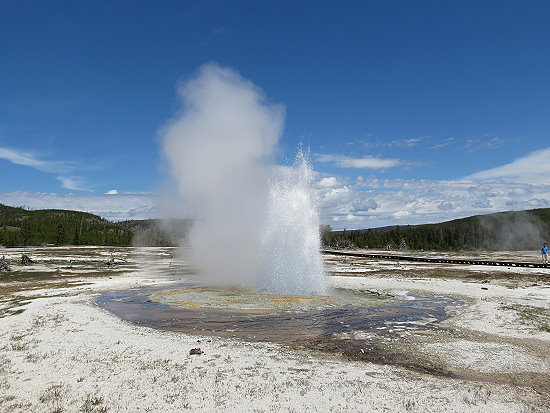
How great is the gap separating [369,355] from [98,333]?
907cm

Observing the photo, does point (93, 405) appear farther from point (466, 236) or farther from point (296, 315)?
point (466, 236)

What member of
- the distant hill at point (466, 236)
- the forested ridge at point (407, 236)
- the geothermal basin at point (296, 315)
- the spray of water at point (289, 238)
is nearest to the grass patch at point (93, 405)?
the geothermal basin at point (296, 315)

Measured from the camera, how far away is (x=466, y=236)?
138500mm

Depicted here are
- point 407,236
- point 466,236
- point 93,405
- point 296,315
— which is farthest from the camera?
point 466,236

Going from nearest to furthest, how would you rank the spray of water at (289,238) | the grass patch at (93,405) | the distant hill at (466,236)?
the grass patch at (93,405), the spray of water at (289,238), the distant hill at (466,236)

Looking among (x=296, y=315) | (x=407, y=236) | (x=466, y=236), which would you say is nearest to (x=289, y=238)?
(x=296, y=315)

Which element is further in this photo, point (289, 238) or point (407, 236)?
point (407, 236)

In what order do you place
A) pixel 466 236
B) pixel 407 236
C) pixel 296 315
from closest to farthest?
pixel 296 315 → pixel 407 236 → pixel 466 236

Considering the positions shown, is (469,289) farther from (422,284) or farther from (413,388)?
(413,388)

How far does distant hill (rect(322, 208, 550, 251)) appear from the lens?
12219 centimetres

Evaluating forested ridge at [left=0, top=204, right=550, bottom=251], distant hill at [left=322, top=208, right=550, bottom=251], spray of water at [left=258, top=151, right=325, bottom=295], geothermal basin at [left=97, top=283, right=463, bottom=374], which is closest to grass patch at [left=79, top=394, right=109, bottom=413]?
geothermal basin at [left=97, top=283, right=463, bottom=374]

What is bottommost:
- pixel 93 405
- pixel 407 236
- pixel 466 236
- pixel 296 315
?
pixel 93 405

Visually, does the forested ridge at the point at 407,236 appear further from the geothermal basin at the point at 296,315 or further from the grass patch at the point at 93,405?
the grass patch at the point at 93,405

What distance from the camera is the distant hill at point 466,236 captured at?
122 meters
